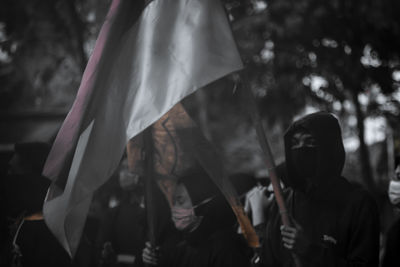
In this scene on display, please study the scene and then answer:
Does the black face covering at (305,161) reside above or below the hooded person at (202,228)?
above

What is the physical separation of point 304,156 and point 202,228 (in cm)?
122

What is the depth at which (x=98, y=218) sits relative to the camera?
203 inches

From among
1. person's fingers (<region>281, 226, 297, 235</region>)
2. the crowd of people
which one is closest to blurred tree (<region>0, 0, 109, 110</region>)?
the crowd of people

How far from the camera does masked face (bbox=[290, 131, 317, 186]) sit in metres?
3.35

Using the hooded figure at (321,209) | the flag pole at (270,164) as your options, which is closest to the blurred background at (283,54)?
the hooded figure at (321,209)

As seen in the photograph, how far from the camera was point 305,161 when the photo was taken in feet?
11.1

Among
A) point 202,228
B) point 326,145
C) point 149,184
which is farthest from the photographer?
point 202,228

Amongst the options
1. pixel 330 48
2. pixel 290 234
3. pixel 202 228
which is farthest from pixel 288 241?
pixel 330 48

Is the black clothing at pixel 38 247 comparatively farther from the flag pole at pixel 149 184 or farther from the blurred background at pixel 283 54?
the blurred background at pixel 283 54

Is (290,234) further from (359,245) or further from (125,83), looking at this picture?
(125,83)

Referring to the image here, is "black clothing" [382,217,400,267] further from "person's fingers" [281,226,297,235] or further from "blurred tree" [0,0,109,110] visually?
"blurred tree" [0,0,109,110]

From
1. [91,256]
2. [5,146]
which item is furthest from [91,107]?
[5,146]

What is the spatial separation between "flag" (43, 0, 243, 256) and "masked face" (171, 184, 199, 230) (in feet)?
3.43

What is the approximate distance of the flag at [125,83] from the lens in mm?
2990
